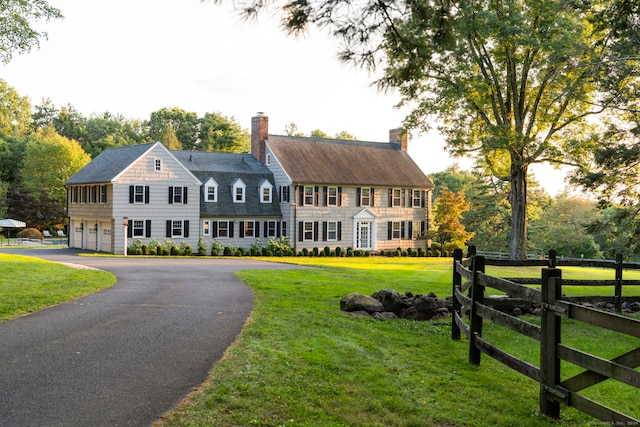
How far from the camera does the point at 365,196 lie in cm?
5056

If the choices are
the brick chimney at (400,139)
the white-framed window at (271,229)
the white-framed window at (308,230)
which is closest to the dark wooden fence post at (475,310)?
the white-framed window at (308,230)

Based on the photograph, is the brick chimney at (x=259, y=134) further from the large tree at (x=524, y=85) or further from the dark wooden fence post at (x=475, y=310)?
the dark wooden fence post at (x=475, y=310)

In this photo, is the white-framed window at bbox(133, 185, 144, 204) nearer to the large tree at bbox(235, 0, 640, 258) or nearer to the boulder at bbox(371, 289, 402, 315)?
the large tree at bbox(235, 0, 640, 258)

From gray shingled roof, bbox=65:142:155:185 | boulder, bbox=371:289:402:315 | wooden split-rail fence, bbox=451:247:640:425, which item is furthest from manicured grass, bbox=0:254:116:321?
gray shingled roof, bbox=65:142:155:185

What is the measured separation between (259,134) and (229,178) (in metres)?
5.24

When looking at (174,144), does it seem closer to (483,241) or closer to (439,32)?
(483,241)

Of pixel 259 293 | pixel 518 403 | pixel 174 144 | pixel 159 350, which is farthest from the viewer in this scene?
pixel 174 144

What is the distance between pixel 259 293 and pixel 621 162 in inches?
527

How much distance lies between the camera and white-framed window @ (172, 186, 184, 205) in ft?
140

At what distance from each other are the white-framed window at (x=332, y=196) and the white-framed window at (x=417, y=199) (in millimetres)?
8041

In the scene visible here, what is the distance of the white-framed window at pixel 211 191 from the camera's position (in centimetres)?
4491

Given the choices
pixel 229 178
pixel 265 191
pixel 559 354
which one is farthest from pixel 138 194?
pixel 559 354

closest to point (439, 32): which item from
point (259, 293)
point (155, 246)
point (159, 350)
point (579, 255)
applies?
point (159, 350)

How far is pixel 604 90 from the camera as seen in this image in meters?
20.7
